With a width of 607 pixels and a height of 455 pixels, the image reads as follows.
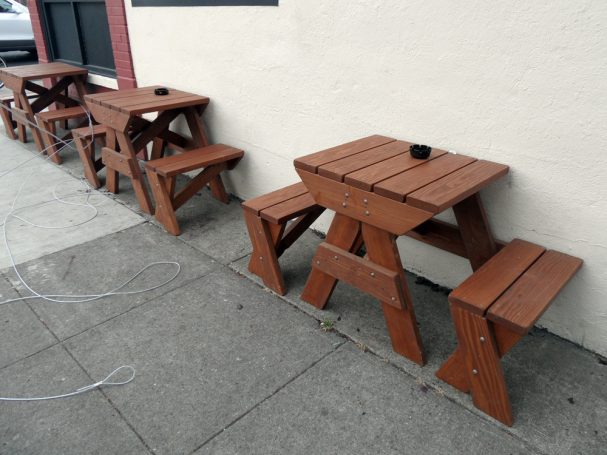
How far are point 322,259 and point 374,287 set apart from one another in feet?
1.07

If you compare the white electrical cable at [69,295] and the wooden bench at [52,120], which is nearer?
the white electrical cable at [69,295]

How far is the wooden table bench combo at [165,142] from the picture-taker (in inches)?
138

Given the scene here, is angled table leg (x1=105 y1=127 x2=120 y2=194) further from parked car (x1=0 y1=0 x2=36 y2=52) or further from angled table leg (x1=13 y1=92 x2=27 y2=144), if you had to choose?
parked car (x1=0 y1=0 x2=36 y2=52)

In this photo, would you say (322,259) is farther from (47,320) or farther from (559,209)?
(47,320)

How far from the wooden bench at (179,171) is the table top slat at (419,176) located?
1.78 metres

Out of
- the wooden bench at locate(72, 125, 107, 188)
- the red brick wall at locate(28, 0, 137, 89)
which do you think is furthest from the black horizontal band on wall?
the wooden bench at locate(72, 125, 107, 188)

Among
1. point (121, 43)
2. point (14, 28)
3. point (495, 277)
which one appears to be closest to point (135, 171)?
point (121, 43)

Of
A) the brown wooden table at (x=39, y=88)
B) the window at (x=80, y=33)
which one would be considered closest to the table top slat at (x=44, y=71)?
the brown wooden table at (x=39, y=88)

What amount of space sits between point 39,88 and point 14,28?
6.30 meters

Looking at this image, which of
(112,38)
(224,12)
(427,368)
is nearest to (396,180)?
(427,368)

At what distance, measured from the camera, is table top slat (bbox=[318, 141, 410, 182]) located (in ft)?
7.10

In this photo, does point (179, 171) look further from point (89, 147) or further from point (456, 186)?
point (456, 186)

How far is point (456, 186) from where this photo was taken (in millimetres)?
2047

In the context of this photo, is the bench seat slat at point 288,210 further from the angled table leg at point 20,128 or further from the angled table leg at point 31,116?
the angled table leg at point 20,128
